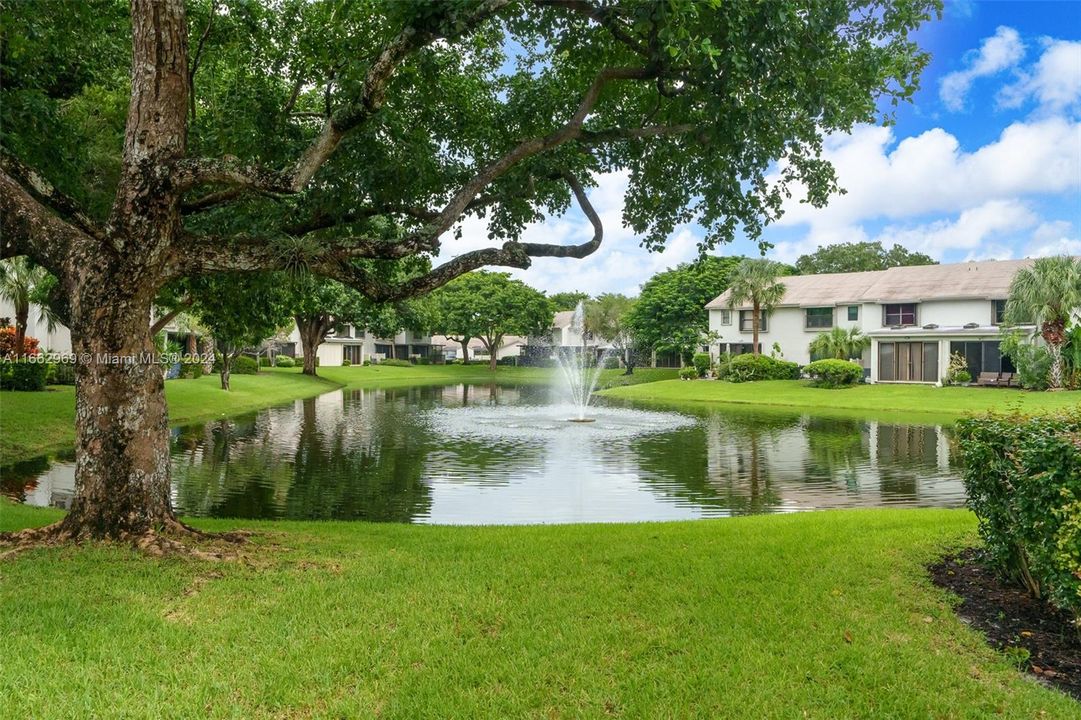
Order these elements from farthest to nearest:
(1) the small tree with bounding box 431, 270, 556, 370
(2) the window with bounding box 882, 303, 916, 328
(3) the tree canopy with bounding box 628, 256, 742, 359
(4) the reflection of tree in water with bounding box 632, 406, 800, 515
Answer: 1. (1) the small tree with bounding box 431, 270, 556, 370
2. (3) the tree canopy with bounding box 628, 256, 742, 359
3. (2) the window with bounding box 882, 303, 916, 328
4. (4) the reflection of tree in water with bounding box 632, 406, 800, 515

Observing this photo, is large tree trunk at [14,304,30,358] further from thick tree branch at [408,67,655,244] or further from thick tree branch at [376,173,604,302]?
thick tree branch at [408,67,655,244]

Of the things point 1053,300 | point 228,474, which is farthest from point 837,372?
point 228,474

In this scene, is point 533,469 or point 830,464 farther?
point 830,464

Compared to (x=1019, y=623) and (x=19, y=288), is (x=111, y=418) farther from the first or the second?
(x=19, y=288)

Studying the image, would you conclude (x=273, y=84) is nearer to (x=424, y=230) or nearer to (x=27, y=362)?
(x=424, y=230)

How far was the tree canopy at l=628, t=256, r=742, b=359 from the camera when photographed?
188 ft

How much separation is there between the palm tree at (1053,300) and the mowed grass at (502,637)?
32.2 m

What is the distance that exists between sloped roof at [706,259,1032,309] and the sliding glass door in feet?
9.93

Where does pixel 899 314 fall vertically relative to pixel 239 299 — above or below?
above

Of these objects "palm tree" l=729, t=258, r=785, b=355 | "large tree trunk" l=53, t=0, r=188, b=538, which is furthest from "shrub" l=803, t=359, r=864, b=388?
"large tree trunk" l=53, t=0, r=188, b=538

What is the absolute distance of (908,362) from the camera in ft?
137

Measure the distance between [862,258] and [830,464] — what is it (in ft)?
207

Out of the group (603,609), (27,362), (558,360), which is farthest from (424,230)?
(558,360)

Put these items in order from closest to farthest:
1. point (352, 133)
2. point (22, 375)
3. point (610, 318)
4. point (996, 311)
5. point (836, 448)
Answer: point (352, 133) < point (836, 448) < point (22, 375) < point (996, 311) < point (610, 318)
